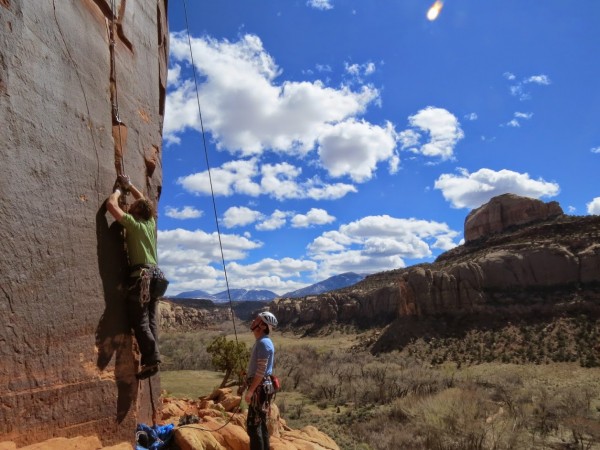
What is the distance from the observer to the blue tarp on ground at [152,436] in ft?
14.8

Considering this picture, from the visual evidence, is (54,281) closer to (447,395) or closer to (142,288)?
(142,288)

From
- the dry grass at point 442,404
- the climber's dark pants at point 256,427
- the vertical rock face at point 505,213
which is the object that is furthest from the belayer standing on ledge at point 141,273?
the vertical rock face at point 505,213

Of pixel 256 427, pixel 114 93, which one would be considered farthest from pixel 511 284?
pixel 114 93

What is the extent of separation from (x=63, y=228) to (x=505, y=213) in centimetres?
6914

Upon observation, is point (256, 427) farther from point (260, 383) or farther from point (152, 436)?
point (152, 436)

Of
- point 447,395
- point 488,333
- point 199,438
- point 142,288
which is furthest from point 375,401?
point 488,333

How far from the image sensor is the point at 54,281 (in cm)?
354

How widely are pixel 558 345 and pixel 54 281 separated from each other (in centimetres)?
3357

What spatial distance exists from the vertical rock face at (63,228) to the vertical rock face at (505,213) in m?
64.2

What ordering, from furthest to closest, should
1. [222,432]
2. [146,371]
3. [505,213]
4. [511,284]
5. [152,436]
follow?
1. [505,213]
2. [511,284]
3. [222,432]
4. [152,436]
5. [146,371]

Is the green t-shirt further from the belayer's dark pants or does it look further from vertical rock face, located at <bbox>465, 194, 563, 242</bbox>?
vertical rock face, located at <bbox>465, 194, 563, 242</bbox>

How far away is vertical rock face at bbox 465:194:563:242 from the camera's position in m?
60.2

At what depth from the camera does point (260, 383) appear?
4875mm

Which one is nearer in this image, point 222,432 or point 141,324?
point 141,324
